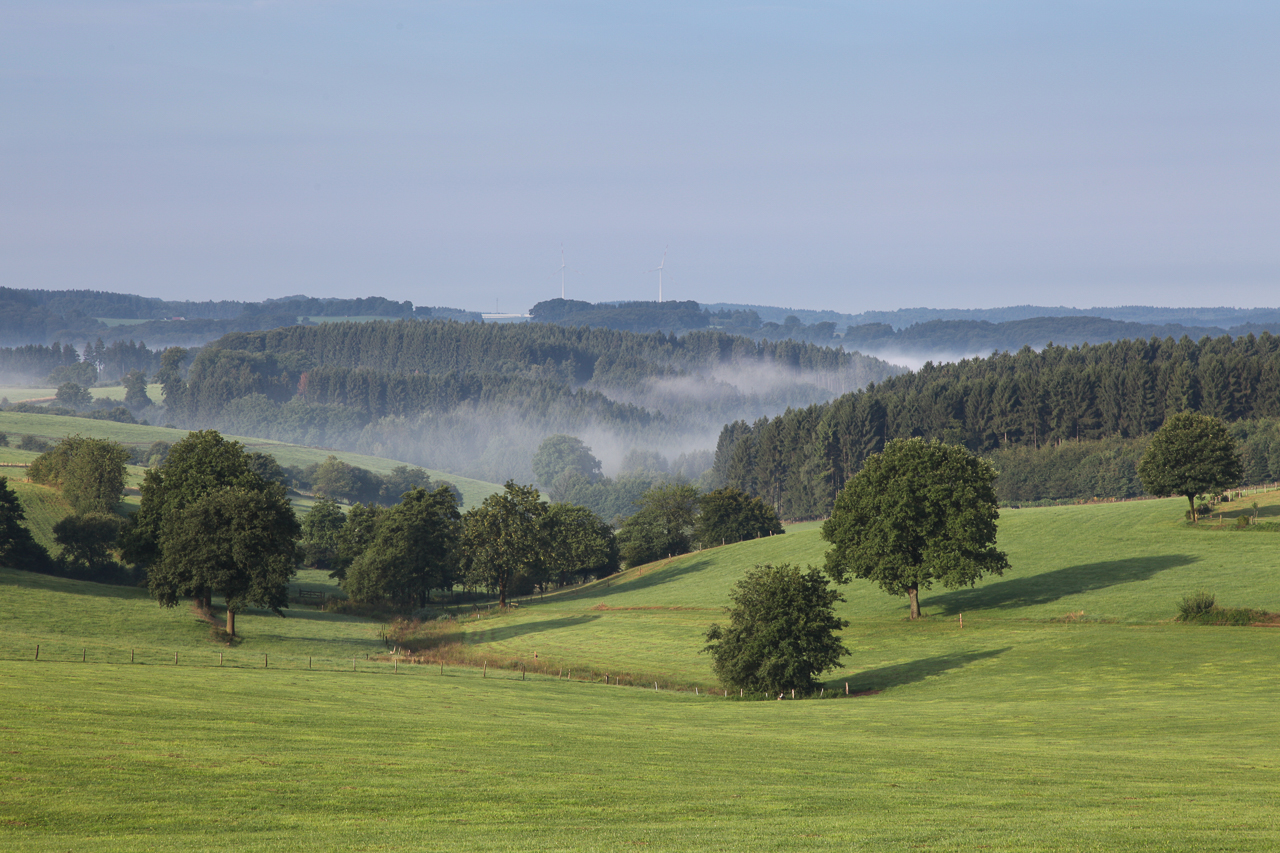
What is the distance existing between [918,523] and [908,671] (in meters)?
17.9

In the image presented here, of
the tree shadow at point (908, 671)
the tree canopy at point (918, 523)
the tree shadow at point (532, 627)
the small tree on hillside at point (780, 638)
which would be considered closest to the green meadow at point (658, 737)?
the tree shadow at point (908, 671)

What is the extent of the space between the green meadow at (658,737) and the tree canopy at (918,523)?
4980mm

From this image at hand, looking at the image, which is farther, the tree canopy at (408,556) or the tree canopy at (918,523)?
the tree canopy at (408,556)

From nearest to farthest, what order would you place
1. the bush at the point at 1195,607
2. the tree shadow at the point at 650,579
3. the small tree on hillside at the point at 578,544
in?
1. the bush at the point at 1195,607
2. the tree shadow at the point at 650,579
3. the small tree on hillside at the point at 578,544

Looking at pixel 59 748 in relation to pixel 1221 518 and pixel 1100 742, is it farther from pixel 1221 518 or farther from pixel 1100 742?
pixel 1221 518

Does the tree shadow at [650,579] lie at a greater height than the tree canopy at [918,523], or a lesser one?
lesser

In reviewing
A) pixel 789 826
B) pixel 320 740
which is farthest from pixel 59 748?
pixel 789 826

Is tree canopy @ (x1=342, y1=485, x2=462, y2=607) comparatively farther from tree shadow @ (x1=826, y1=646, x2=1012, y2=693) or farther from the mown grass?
tree shadow @ (x1=826, y1=646, x2=1012, y2=693)

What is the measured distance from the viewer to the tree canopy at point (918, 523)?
77750 mm

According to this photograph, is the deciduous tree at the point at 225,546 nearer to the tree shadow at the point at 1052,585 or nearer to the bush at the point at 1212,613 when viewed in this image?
the tree shadow at the point at 1052,585

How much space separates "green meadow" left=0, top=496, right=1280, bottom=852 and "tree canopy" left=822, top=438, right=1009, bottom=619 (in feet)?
16.3

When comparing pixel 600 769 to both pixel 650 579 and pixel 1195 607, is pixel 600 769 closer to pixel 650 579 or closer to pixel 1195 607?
pixel 1195 607

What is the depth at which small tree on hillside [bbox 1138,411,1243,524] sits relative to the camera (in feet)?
311

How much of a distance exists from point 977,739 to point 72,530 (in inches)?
4237
